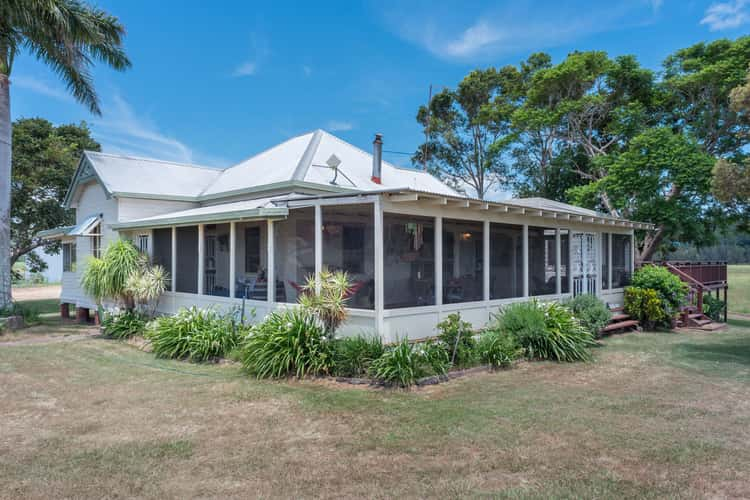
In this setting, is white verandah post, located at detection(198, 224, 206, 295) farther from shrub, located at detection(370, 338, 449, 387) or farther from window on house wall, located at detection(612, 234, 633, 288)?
window on house wall, located at detection(612, 234, 633, 288)

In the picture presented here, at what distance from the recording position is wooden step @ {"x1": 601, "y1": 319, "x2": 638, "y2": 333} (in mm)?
11672

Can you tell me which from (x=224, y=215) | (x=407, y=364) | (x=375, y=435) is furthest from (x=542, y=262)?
(x=375, y=435)

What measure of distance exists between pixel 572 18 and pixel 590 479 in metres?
24.7

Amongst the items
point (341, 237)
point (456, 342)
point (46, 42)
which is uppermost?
point (46, 42)

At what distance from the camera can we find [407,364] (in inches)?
275

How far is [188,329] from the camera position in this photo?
30.4 ft

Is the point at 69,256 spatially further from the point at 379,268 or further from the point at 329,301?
the point at 379,268

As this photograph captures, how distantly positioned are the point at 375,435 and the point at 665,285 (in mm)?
11591

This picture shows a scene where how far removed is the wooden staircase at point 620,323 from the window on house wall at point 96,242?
49.9 feet

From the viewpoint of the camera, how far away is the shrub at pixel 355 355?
7.27 m

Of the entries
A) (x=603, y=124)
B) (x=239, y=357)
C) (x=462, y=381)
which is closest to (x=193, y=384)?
(x=239, y=357)

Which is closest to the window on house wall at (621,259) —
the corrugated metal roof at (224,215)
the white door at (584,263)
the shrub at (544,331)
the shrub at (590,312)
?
the white door at (584,263)

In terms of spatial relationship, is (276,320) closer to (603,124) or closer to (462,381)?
(462,381)

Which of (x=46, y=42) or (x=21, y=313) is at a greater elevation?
(x=46, y=42)
